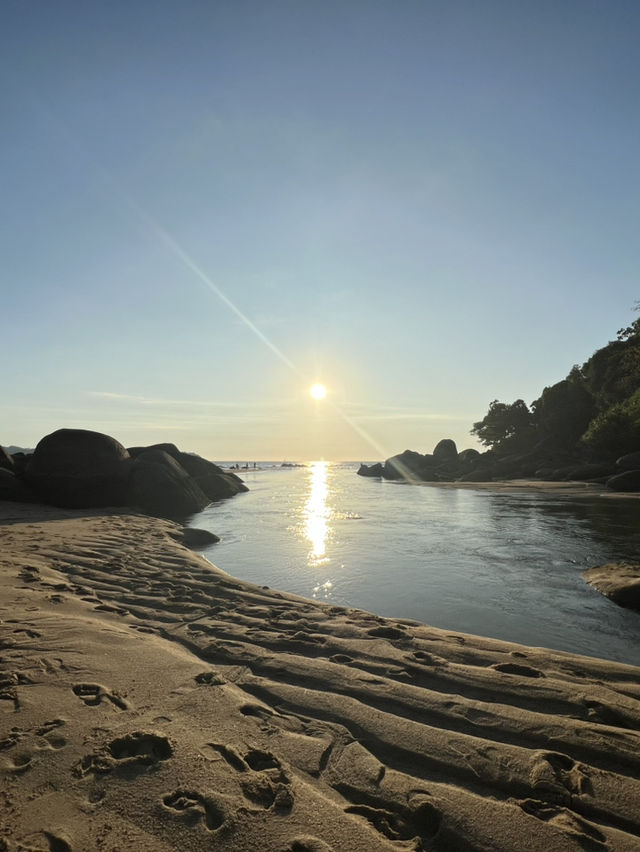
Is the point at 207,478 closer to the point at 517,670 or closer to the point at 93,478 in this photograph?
the point at 93,478

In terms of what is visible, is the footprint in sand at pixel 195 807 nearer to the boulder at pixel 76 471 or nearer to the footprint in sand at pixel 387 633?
the footprint in sand at pixel 387 633

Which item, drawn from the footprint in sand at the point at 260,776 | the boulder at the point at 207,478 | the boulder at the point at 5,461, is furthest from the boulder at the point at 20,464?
the footprint in sand at the point at 260,776

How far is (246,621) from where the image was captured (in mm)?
5859

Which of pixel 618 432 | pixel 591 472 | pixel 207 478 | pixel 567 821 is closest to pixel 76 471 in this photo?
pixel 207 478

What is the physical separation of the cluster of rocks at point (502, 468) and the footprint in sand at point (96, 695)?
33248 millimetres

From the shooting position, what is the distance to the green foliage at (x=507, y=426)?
6831cm

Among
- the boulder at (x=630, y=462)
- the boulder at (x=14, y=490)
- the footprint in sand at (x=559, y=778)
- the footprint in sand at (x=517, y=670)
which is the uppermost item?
the boulder at (x=630, y=462)

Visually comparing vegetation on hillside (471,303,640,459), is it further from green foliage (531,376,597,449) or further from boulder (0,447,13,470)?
boulder (0,447,13,470)

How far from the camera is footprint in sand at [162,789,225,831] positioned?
2.36 meters

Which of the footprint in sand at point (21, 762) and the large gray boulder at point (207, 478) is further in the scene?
the large gray boulder at point (207, 478)

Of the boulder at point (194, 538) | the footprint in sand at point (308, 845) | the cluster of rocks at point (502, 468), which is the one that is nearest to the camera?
the footprint in sand at point (308, 845)

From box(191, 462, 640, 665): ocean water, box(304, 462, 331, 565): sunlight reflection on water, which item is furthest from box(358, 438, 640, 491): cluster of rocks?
box(304, 462, 331, 565): sunlight reflection on water

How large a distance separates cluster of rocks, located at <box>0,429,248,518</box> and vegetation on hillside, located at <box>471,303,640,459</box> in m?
34.6

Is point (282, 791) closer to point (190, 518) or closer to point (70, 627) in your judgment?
point (70, 627)
